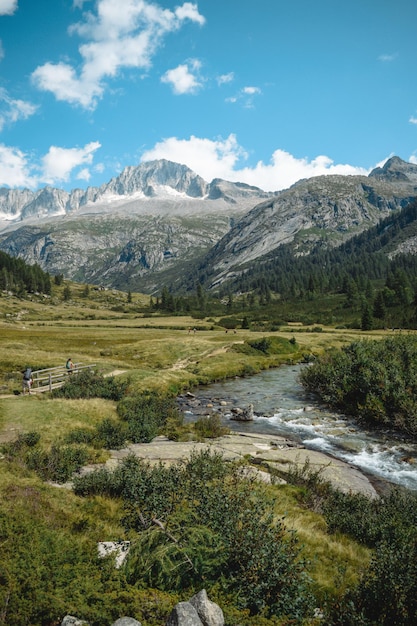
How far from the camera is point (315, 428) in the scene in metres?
30.5

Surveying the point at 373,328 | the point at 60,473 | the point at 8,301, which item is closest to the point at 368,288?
the point at 373,328

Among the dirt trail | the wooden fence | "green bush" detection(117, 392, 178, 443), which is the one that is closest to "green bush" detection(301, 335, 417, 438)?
"green bush" detection(117, 392, 178, 443)

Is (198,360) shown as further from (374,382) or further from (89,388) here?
(374,382)

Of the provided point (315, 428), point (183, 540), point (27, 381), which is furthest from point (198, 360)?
point (183, 540)

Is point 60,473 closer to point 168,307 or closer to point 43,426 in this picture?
point 43,426

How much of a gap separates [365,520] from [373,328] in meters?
104

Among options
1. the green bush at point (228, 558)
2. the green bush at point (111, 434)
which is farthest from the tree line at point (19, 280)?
the green bush at point (228, 558)

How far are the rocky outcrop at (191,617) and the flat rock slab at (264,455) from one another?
404 inches

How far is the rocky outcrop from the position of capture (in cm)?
693

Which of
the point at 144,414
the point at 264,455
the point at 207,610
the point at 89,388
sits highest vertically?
the point at 207,610

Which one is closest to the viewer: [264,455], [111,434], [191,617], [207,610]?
[191,617]

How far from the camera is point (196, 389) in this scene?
1820 inches

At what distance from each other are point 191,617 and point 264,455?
16070mm

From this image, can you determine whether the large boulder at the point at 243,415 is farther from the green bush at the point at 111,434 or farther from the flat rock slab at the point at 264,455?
the green bush at the point at 111,434
